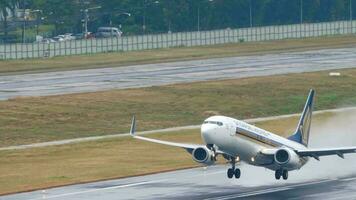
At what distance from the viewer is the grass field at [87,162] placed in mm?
91188

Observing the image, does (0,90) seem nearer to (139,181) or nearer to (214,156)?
(139,181)

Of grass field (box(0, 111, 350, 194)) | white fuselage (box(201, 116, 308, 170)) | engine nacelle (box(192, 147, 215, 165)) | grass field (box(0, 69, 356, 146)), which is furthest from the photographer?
grass field (box(0, 69, 356, 146))

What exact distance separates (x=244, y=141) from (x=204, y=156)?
309 centimetres

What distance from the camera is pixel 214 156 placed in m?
80.4

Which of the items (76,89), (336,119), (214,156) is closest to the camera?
(214,156)

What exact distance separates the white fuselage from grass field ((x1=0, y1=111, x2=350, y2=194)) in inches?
559

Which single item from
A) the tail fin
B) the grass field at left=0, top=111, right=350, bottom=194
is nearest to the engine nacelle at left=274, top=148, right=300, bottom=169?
the tail fin

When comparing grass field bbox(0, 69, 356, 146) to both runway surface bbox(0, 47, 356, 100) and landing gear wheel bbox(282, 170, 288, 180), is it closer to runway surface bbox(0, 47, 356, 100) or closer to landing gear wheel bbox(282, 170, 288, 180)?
runway surface bbox(0, 47, 356, 100)

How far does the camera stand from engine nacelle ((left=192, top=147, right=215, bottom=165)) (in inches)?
3157

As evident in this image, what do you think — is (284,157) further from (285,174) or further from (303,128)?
(303,128)

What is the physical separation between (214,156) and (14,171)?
21.7 meters

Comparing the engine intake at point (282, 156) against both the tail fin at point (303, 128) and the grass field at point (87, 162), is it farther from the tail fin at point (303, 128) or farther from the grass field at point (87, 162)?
the grass field at point (87, 162)

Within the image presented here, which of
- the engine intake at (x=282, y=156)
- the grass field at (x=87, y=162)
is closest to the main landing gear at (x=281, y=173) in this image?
the engine intake at (x=282, y=156)

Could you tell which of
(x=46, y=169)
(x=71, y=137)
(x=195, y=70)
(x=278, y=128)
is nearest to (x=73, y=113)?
(x=71, y=137)
